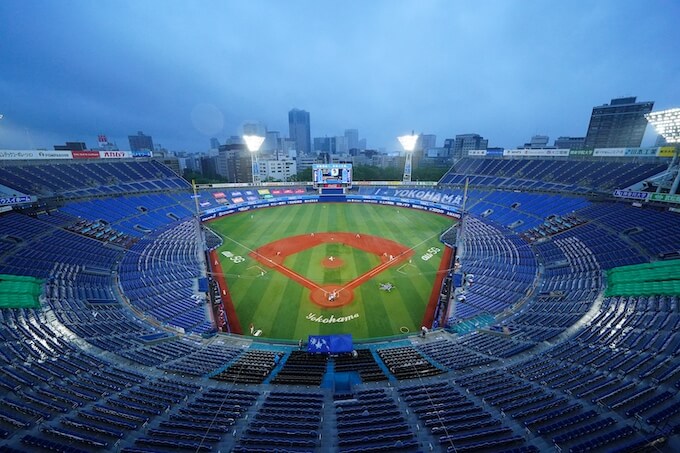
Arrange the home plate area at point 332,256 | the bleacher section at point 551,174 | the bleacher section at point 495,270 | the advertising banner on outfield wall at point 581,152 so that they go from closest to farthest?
the bleacher section at point 495,270
the home plate area at point 332,256
the bleacher section at point 551,174
the advertising banner on outfield wall at point 581,152

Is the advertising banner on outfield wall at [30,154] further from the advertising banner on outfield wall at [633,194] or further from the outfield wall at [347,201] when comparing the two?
the advertising banner on outfield wall at [633,194]

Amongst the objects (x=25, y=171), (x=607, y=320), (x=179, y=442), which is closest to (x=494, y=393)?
(x=607, y=320)

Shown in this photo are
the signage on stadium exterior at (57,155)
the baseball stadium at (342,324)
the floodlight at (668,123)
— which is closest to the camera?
the baseball stadium at (342,324)

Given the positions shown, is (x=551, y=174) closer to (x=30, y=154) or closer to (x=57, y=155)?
(x=57, y=155)

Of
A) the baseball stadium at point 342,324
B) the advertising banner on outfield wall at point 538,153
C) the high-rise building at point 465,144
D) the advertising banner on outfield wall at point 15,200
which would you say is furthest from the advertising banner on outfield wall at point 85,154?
the high-rise building at point 465,144

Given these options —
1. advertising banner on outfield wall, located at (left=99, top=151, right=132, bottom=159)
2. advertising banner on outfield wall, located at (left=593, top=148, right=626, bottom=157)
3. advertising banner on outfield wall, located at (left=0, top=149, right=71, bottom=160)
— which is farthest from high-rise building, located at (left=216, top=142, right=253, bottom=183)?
advertising banner on outfield wall, located at (left=593, top=148, right=626, bottom=157)

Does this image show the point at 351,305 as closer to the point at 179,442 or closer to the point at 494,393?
the point at 494,393
